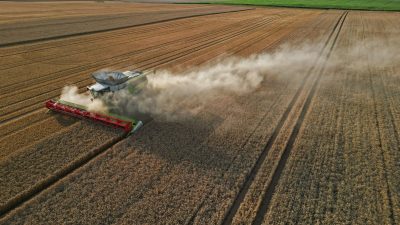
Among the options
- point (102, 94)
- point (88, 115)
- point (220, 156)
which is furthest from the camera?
point (102, 94)

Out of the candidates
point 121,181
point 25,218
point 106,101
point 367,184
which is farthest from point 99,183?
point 367,184

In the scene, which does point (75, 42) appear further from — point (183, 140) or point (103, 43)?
point (183, 140)

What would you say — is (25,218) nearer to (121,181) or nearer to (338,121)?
(121,181)

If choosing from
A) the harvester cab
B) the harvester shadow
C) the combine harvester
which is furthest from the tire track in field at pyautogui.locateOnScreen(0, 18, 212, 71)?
the harvester shadow

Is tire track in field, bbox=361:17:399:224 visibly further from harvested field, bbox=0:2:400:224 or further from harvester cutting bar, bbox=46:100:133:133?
harvester cutting bar, bbox=46:100:133:133

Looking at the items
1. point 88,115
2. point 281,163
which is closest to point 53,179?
point 88,115

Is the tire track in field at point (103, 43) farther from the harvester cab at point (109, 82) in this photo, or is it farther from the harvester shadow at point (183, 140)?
the harvester shadow at point (183, 140)
